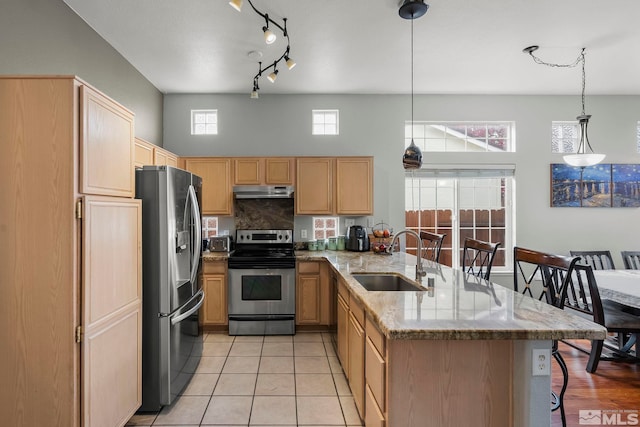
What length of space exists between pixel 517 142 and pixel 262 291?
12.7ft

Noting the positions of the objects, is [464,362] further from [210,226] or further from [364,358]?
[210,226]

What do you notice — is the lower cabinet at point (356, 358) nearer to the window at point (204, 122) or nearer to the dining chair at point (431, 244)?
the dining chair at point (431, 244)

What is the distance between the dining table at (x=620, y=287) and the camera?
2.64 meters

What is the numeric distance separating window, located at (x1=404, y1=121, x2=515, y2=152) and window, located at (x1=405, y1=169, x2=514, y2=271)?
427mm

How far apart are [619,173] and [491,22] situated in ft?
10.8

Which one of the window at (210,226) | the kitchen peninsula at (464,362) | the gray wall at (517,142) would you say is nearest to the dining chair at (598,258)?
the gray wall at (517,142)

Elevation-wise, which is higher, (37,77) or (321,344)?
(37,77)

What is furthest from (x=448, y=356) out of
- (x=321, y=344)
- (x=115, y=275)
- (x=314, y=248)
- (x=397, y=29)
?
(x=314, y=248)

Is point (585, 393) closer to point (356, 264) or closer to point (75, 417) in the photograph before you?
point (356, 264)

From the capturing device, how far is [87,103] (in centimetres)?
165

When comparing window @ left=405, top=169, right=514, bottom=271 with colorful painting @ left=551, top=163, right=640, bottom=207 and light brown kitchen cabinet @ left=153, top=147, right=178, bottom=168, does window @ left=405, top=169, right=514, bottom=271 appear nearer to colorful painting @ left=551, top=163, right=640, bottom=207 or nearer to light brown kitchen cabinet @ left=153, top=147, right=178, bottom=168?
colorful painting @ left=551, top=163, right=640, bottom=207

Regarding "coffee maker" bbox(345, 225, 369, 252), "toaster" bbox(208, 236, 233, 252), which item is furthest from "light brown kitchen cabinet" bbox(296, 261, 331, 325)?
"toaster" bbox(208, 236, 233, 252)

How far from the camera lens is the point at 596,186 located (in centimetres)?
441

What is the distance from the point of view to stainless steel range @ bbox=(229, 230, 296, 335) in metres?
3.68
